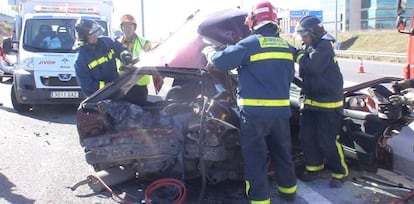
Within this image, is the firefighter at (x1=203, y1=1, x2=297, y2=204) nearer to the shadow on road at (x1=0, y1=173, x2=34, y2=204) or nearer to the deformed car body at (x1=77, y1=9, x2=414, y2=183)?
the deformed car body at (x1=77, y1=9, x2=414, y2=183)

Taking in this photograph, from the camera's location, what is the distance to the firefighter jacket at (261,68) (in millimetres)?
3816

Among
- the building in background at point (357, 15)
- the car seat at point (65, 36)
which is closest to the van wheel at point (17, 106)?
the car seat at point (65, 36)

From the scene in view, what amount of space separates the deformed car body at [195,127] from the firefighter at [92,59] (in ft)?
2.19

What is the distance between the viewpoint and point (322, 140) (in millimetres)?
4547

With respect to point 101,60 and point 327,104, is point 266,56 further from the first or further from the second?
point 101,60

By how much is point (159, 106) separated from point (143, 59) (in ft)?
1.71

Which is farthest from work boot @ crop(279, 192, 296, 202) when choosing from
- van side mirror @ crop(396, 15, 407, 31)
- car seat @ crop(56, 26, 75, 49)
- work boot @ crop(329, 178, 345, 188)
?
car seat @ crop(56, 26, 75, 49)

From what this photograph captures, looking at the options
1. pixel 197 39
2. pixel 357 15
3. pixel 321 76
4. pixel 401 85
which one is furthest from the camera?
pixel 357 15

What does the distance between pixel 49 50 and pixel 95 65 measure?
13.3ft

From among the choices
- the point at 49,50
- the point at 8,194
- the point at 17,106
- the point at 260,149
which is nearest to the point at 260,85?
the point at 260,149

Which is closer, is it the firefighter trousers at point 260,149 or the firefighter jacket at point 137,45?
the firefighter trousers at point 260,149

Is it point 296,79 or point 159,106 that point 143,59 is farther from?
point 296,79

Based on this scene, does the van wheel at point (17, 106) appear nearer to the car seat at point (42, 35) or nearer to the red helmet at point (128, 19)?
the car seat at point (42, 35)

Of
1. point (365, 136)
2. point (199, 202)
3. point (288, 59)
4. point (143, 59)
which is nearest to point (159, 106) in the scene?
point (143, 59)
